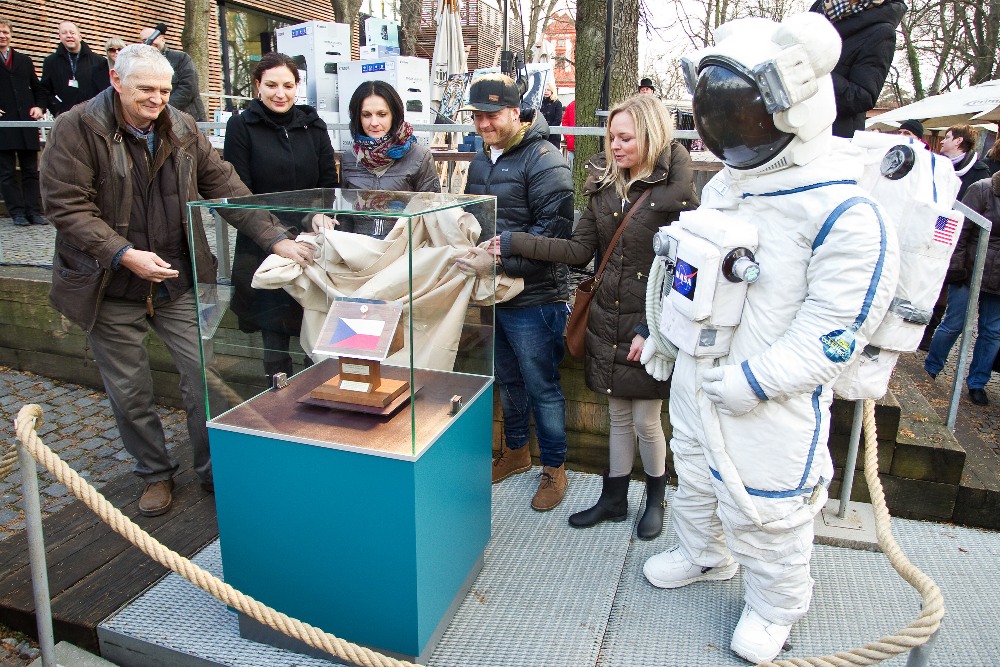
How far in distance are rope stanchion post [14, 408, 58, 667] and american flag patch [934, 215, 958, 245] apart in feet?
9.65

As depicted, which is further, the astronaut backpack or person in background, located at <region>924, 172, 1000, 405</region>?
person in background, located at <region>924, 172, 1000, 405</region>

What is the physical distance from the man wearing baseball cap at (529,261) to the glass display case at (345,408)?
481 mm

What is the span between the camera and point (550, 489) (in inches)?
140

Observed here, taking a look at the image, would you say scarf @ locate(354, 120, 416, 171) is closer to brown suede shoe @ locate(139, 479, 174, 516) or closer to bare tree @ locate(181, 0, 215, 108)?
brown suede shoe @ locate(139, 479, 174, 516)

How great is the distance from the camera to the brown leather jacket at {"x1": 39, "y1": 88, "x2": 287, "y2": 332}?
301 centimetres

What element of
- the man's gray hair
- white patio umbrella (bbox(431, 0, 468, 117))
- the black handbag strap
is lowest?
the black handbag strap

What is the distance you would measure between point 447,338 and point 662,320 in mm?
793

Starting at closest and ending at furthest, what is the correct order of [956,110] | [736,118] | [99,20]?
[736,118], [956,110], [99,20]

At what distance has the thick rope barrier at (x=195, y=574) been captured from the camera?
205cm

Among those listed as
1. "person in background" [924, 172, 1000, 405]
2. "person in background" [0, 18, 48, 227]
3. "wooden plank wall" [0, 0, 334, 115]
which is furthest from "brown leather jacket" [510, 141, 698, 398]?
"wooden plank wall" [0, 0, 334, 115]

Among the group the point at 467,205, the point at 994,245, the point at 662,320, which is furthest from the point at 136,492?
the point at 994,245

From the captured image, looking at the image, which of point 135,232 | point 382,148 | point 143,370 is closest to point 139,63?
point 135,232

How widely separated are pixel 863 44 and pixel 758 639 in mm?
2844

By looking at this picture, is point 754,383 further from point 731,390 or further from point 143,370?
point 143,370
